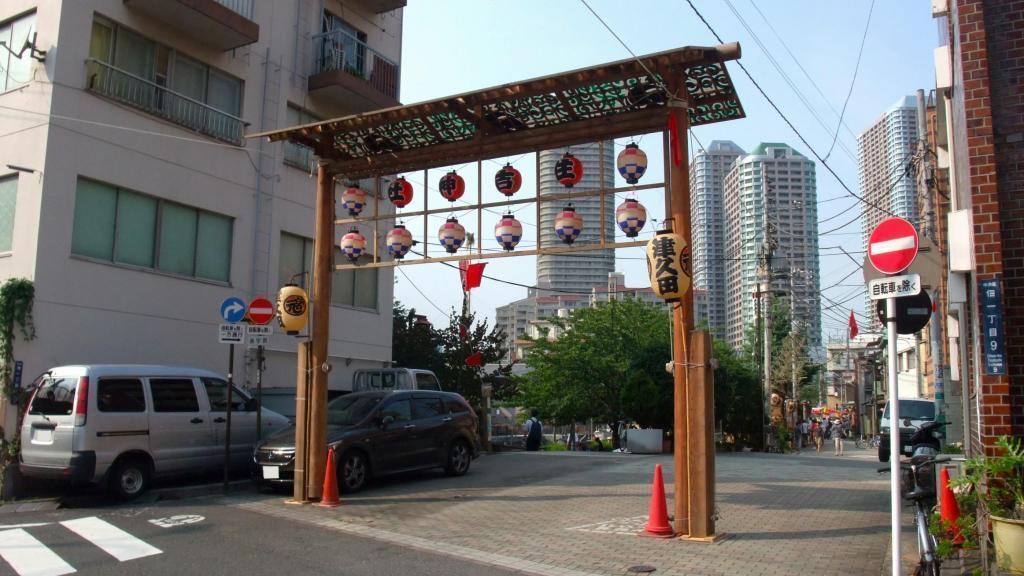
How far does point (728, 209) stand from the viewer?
114ft

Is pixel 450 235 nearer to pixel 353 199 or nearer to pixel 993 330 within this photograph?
pixel 353 199

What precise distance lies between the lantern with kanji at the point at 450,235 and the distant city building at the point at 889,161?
18.1 m

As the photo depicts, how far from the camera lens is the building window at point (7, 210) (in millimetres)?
14203

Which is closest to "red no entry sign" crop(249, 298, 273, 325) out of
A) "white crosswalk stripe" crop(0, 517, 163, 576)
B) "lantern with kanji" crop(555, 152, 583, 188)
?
"white crosswalk stripe" crop(0, 517, 163, 576)

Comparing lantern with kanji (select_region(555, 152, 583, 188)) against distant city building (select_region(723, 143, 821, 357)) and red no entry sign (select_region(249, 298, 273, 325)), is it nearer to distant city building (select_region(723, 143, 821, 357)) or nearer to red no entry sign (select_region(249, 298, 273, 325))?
red no entry sign (select_region(249, 298, 273, 325))

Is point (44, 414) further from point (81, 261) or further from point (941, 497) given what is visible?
point (941, 497)

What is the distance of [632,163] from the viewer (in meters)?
10.2

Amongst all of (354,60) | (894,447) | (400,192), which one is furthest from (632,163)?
(354,60)

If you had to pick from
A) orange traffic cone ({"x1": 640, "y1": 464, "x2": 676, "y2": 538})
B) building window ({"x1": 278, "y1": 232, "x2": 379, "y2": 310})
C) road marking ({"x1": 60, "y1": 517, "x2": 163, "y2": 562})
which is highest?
building window ({"x1": 278, "y1": 232, "x2": 379, "y2": 310})

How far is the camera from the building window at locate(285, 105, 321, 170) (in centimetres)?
1952

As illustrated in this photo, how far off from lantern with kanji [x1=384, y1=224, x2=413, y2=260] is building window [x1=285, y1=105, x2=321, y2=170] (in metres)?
8.10

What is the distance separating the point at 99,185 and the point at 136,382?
5.03 m

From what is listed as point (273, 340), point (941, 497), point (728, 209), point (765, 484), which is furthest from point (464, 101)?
point (728, 209)

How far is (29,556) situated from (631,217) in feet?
25.7
